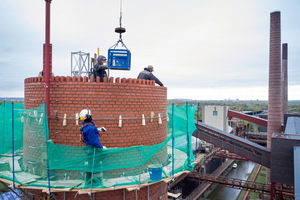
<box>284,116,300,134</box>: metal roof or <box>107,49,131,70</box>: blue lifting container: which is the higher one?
<box>107,49,131,70</box>: blue lifting container

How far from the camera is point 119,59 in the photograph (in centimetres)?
758

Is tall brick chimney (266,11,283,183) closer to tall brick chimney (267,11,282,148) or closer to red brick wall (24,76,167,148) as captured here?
tall brick chimney (267,11,282,148)

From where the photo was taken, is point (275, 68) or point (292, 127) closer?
point (292, 127)

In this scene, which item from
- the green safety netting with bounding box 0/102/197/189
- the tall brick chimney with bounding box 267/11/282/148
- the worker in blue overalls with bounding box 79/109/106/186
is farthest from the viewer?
the tall brick chimney with bounding box 267/11/282/148

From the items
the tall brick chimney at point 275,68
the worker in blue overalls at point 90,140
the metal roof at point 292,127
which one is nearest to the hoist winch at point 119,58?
the worker in blue overalls at point 90,140

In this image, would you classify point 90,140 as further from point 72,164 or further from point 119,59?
point 119,59

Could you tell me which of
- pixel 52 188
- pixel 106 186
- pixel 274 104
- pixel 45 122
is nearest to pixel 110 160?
pixel 106 186

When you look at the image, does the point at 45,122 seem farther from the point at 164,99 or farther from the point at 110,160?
the point at 164,99

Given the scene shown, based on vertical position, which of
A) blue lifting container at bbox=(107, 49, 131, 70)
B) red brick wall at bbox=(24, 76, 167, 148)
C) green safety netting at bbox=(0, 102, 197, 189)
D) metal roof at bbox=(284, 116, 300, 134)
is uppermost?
blue lifting container at bbox=(107, 49, 131, 70)

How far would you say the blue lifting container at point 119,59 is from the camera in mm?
7477

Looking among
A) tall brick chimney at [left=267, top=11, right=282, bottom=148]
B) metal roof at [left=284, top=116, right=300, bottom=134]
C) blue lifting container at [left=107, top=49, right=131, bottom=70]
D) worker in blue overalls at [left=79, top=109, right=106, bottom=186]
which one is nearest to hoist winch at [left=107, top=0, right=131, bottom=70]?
blue lifting container at [left=107, top=49, right=131, bottom=70]

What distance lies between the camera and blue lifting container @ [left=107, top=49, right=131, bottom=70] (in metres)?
7.48

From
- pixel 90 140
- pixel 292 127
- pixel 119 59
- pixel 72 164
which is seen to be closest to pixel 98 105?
pixel 90 140

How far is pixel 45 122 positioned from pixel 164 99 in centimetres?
388
